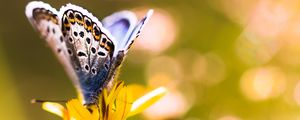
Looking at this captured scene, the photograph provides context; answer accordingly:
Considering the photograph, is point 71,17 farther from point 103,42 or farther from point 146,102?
point 146,102

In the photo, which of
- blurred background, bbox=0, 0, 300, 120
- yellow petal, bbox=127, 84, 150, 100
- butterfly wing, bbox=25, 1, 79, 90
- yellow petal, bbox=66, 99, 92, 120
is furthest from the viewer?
blurred background, bbox=0, 0, 300, 120

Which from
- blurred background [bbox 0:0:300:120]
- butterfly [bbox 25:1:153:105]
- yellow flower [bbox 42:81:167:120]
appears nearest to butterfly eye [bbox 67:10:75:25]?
butterfly [bbox 25:1:153:105]

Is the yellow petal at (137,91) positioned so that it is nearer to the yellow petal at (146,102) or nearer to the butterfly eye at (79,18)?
the yellow petal at (146,102)

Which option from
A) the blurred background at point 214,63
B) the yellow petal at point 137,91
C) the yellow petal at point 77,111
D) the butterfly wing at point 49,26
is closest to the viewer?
the yellow petal at point 77,111

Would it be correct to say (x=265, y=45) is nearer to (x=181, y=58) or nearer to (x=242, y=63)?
(x=242, y=63)

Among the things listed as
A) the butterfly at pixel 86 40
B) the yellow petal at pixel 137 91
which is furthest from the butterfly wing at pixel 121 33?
the yellow petal at pixel 137 91

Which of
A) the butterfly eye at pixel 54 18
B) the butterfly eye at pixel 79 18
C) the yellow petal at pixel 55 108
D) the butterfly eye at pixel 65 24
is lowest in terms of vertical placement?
the yellow petal at pixel 55 108

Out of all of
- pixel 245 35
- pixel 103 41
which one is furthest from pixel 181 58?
pixel 103 41

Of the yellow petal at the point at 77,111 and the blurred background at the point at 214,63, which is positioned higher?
the blurred background at the point at 214,63

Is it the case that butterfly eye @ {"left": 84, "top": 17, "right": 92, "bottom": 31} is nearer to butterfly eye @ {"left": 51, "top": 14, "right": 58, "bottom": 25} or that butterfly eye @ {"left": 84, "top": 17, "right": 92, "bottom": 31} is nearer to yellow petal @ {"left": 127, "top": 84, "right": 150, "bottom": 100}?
butterfly eye @ {"left": 51, "top": 14, "right": 58, "bottom": 25}

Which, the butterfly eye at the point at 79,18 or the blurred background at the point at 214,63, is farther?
the blurred background at the point at 214,63
